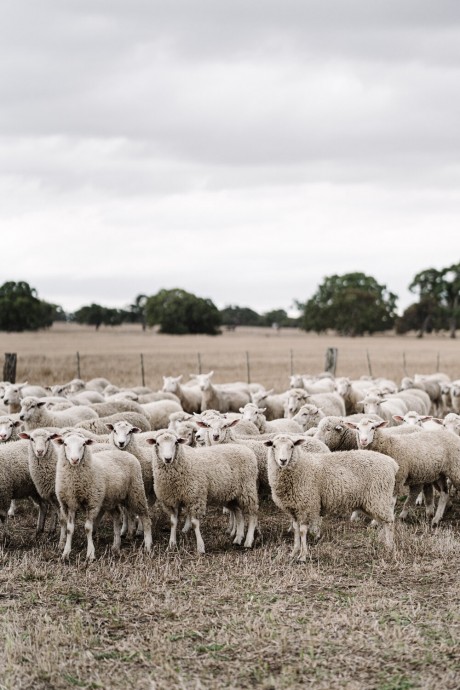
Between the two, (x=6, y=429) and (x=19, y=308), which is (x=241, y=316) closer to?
(x=19, y=308)

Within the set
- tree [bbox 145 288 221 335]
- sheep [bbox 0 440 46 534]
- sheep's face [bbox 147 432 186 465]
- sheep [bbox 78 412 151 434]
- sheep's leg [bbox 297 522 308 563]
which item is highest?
tree [bbox 145 288 221 335]

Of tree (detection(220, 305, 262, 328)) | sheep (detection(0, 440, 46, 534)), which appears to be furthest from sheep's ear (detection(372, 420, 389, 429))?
tree (detection(220, 305, 262, 328))

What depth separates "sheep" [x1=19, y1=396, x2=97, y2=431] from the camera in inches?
525

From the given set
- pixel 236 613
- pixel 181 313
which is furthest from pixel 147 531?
pixel 181 313

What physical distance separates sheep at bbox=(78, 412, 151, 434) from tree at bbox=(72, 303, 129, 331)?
302 feet

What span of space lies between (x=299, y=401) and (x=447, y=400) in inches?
356

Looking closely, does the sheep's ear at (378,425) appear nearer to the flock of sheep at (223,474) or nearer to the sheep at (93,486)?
the flock of sheep at (223,474)

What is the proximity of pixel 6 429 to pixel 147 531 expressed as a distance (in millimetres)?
3625

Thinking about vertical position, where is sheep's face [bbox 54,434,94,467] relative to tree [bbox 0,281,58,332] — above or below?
below

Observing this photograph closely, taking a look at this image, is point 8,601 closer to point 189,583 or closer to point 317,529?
point 189,583

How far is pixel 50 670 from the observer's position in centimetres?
583

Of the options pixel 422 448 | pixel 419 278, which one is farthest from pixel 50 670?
pixel 419 278

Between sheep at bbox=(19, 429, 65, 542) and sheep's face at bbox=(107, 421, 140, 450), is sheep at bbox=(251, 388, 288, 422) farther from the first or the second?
sheep at bbox=(19, 429, 65, 542)

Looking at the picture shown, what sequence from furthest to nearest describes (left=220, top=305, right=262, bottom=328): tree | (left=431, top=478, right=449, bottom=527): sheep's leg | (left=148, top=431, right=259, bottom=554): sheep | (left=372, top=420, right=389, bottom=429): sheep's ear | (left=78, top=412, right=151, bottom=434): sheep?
(left=220, top=305, right=262, bottom=328): tree
(left=78, top=412, right=151, bottom=434): sheep
(left=372, top=420, right=389, bottom=429): sheep's ear
(left=431, top=478, right=449, bottom=527): sheep's leg
(left=148, top=431, right=259, bottom=554): sheep
